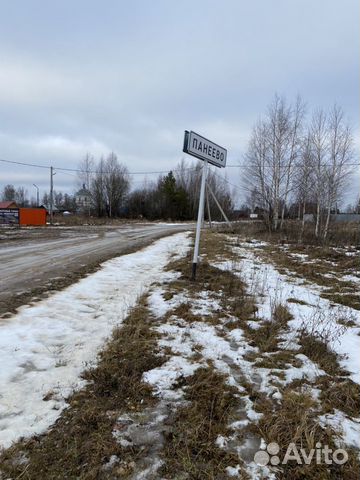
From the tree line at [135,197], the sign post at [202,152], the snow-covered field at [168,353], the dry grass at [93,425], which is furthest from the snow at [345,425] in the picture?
the tree line at [135,197]

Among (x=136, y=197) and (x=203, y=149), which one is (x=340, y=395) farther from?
(x=136, y=197)

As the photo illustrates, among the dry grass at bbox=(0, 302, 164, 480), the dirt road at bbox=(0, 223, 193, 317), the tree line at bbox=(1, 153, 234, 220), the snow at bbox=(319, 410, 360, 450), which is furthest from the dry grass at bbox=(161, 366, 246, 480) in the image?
the tree line at bbox=(1, 153, 234, 220)

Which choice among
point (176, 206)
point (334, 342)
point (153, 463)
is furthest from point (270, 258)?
point (176, 206)

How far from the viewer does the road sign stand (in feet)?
20.0

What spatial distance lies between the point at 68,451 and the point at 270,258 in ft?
33.0

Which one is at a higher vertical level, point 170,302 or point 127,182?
point 127,182

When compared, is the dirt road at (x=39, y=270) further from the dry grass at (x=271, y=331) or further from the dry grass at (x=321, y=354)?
the dry grass at (x=321, y=354)

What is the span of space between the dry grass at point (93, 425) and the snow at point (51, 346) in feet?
0.43

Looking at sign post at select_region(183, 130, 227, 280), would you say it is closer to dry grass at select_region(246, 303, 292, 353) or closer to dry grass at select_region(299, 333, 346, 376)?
dry grass at select_region(246, 303, 292, 353)

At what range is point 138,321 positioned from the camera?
4.50 m

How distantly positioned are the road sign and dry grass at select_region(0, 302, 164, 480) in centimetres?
397

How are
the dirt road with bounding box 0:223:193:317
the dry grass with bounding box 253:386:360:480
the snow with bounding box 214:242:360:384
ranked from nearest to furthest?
the dry grass with bounding box 253:386:360:480 → the snow with bounding box 214:242:360:384 → the dirt road with bounding box 0:223:193:317

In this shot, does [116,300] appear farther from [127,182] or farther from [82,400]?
[127,182]

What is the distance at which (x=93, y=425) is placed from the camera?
93.6 inches
